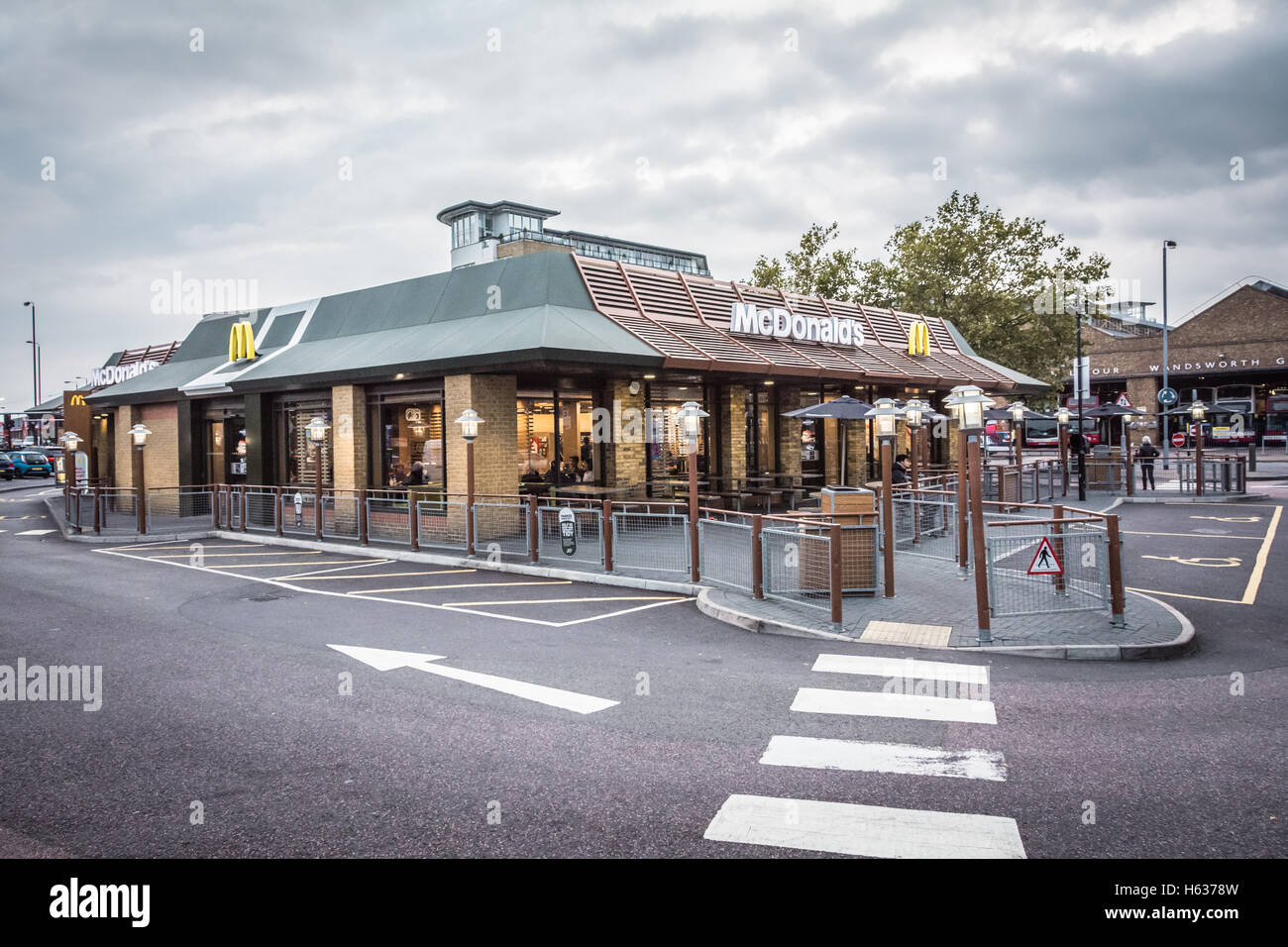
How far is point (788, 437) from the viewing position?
24.7m

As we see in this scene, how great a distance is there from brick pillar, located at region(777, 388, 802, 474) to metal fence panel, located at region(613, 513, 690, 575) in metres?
12.2

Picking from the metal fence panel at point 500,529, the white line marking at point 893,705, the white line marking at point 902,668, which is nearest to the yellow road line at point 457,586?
the metal fence panel at point 500,529

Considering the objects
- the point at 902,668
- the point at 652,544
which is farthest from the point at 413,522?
the point at 902,668

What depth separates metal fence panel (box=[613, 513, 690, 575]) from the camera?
40.9ft

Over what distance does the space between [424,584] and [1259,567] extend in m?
13.3

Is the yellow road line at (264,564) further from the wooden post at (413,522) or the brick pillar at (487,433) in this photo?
the brick pillar at (487,433)

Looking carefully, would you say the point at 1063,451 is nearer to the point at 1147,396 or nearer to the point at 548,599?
the point at 548,599

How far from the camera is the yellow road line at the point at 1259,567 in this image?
1109 cm

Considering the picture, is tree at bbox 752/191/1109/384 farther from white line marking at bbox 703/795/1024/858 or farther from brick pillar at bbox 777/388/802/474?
white line marking at bbox 703/795/1024/858

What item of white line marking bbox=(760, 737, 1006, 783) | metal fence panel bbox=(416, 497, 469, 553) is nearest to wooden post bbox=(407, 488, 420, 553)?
metal fence panel bbox=(416, 497, 469, 553)
